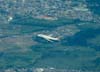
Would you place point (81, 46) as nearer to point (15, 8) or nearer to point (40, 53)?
point (40, 53)

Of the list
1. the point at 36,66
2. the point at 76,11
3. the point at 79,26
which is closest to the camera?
the point at 36,66

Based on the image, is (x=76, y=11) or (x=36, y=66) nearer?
(x=36, y=66)

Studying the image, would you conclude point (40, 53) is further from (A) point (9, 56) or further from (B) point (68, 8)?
(B) point (68, 8)

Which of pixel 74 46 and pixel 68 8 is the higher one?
pixel 68 8

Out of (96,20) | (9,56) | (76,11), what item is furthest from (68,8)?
(9,56)

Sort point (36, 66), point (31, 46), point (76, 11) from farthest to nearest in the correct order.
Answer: point (76, 11)
point (31, 46)
point (36, 66)

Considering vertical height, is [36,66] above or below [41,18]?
below

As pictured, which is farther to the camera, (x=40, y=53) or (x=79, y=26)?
(x=79, y=26)

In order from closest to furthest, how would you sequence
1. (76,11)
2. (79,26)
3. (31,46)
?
(31,46) < (79,26) < (76,11)

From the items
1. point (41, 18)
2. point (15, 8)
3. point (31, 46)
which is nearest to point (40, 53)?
point (31, 46)
